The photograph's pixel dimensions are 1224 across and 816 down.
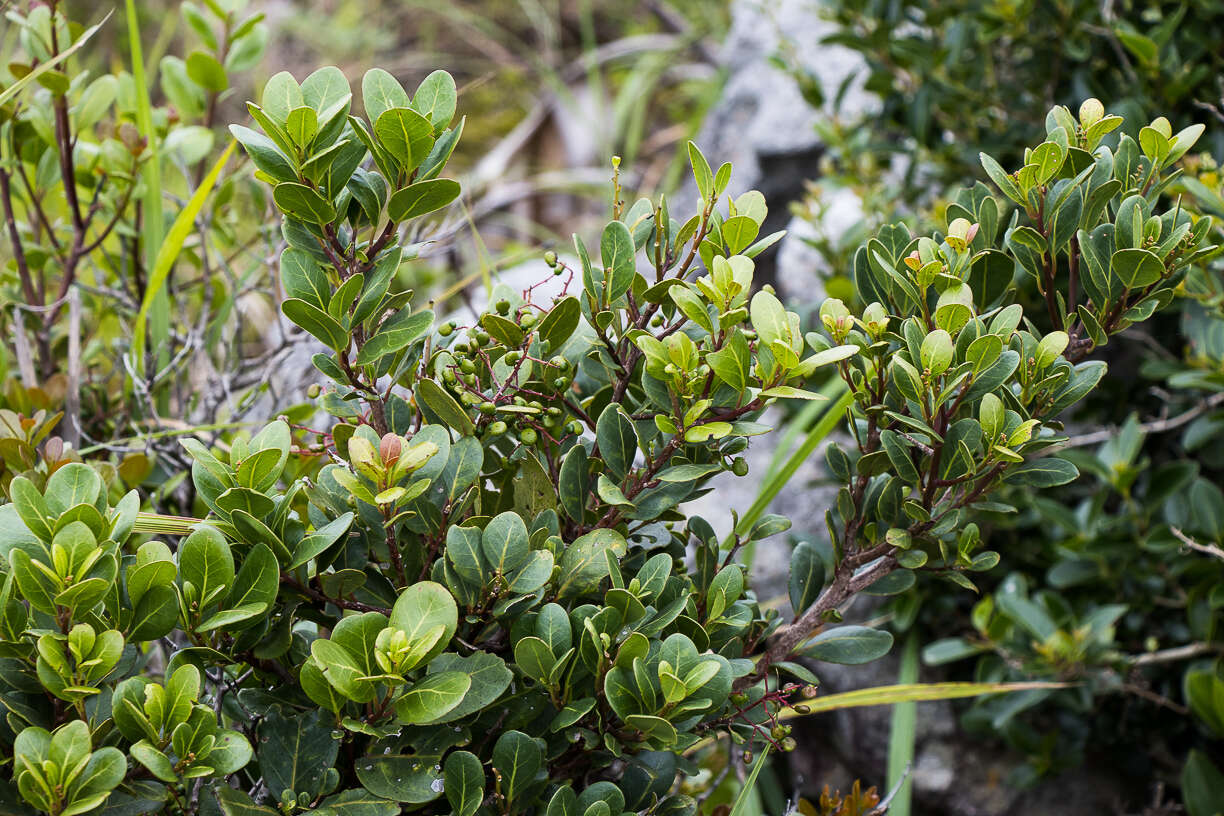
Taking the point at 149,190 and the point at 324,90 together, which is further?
the point at 149,190

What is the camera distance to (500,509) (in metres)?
0.81

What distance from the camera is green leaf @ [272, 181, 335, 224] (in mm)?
634

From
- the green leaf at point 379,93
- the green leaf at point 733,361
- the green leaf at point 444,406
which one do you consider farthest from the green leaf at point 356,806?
the green leaf at point 379,93

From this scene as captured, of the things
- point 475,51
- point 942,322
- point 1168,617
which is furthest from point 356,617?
point 475,51

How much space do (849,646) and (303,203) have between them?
586 mm

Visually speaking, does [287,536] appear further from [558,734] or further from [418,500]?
[558,734]

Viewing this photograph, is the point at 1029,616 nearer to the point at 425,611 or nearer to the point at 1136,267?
the point at 1136,267

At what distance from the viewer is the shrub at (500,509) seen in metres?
0.63

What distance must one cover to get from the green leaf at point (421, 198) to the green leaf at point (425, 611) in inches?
10.4

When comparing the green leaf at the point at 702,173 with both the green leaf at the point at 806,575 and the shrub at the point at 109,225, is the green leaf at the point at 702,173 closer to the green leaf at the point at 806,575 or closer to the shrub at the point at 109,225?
the green leaf at the point at 806,575

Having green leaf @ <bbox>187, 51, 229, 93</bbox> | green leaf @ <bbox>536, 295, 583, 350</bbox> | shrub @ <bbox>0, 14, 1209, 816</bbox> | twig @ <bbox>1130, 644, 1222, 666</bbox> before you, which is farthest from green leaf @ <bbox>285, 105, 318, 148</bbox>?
twig @ <bbox>1130, 644, 1222, 666</bbox>

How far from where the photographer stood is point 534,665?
674 millimetres

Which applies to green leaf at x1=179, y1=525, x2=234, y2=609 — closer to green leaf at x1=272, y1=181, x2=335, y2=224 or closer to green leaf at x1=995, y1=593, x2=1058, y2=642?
green leaf at x1=272, y1=181, x2=335, y2=224

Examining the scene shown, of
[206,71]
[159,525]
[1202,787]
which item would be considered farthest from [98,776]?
[1202,787]
